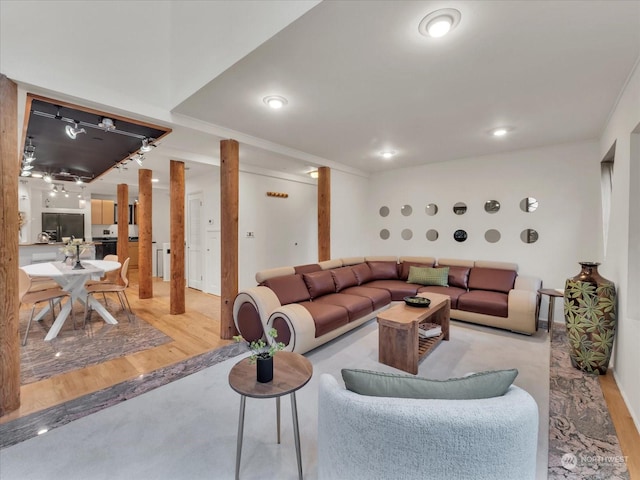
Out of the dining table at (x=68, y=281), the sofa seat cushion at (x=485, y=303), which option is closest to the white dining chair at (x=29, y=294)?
the dining table at (x=68, y=281)

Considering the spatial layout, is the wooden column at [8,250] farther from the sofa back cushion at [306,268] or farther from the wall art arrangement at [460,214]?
the wall art arrangement at [460,214]

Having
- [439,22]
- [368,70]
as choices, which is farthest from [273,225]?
[439,22]

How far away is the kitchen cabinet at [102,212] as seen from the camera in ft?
26.2

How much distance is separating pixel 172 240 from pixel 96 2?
286 centimetres

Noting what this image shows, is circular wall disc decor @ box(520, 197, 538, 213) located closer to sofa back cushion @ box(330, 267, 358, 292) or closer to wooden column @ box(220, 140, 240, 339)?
sofa back cushion @ box(330, 267, 358, 292)

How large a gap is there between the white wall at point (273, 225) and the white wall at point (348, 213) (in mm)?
1020

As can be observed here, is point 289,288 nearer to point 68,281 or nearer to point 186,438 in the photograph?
point 186,438

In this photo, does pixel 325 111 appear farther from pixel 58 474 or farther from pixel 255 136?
pixel 58 474

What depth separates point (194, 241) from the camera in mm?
6105

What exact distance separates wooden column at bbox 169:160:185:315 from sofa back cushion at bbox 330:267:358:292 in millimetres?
2384

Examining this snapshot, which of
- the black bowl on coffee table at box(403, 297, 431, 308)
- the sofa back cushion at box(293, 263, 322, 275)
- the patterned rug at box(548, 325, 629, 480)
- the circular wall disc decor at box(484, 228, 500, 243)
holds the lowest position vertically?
the patterned rug at box(548, 325, 629, 480)

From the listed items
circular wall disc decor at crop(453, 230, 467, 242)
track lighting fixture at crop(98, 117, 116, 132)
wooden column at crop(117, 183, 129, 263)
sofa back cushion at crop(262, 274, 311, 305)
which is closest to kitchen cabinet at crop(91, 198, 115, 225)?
wooden column at crop(117, 183, 129, 263)

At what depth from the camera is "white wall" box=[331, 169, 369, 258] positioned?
17.6 ft

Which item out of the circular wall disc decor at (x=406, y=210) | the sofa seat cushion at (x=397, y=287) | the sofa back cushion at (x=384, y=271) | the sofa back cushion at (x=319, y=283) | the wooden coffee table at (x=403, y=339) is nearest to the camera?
the wooden coffee table at (x=403, y=339)
